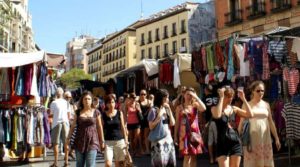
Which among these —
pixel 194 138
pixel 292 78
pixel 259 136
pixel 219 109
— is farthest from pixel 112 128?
pixel 292 78

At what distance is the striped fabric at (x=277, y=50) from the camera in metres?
10.5

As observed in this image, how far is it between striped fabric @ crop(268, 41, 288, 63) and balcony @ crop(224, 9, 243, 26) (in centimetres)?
2894

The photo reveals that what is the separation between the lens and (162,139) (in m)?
7.20

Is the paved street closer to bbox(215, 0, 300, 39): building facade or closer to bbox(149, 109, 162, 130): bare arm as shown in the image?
bbox(149, 109, 162, 130): bare arm

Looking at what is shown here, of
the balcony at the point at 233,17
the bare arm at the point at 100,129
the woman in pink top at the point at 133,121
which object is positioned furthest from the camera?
the balcony at the point at 233,17

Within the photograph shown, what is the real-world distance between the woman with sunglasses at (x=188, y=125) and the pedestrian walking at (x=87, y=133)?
1.26 metres

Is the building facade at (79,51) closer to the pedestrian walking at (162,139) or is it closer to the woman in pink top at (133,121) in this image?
the woman in pink top at (133,121)

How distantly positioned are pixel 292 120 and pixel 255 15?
28.8m

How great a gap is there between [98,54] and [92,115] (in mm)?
82602

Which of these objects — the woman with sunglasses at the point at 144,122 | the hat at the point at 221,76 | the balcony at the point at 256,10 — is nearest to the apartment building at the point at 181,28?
the balcony at the point at 256,10

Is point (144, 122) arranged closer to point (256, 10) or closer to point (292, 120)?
point (292, 120)

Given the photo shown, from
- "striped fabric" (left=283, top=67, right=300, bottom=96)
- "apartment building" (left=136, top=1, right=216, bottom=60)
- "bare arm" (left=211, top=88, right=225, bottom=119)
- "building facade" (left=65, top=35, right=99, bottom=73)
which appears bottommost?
"bare arm" (left=211, top=88, right=225, bottom=119)

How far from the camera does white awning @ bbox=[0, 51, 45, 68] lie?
32.4 feet

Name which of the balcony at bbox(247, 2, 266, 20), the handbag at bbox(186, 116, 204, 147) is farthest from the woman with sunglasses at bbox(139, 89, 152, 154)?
the balcony at bbox(247, 2, 266, 20)
